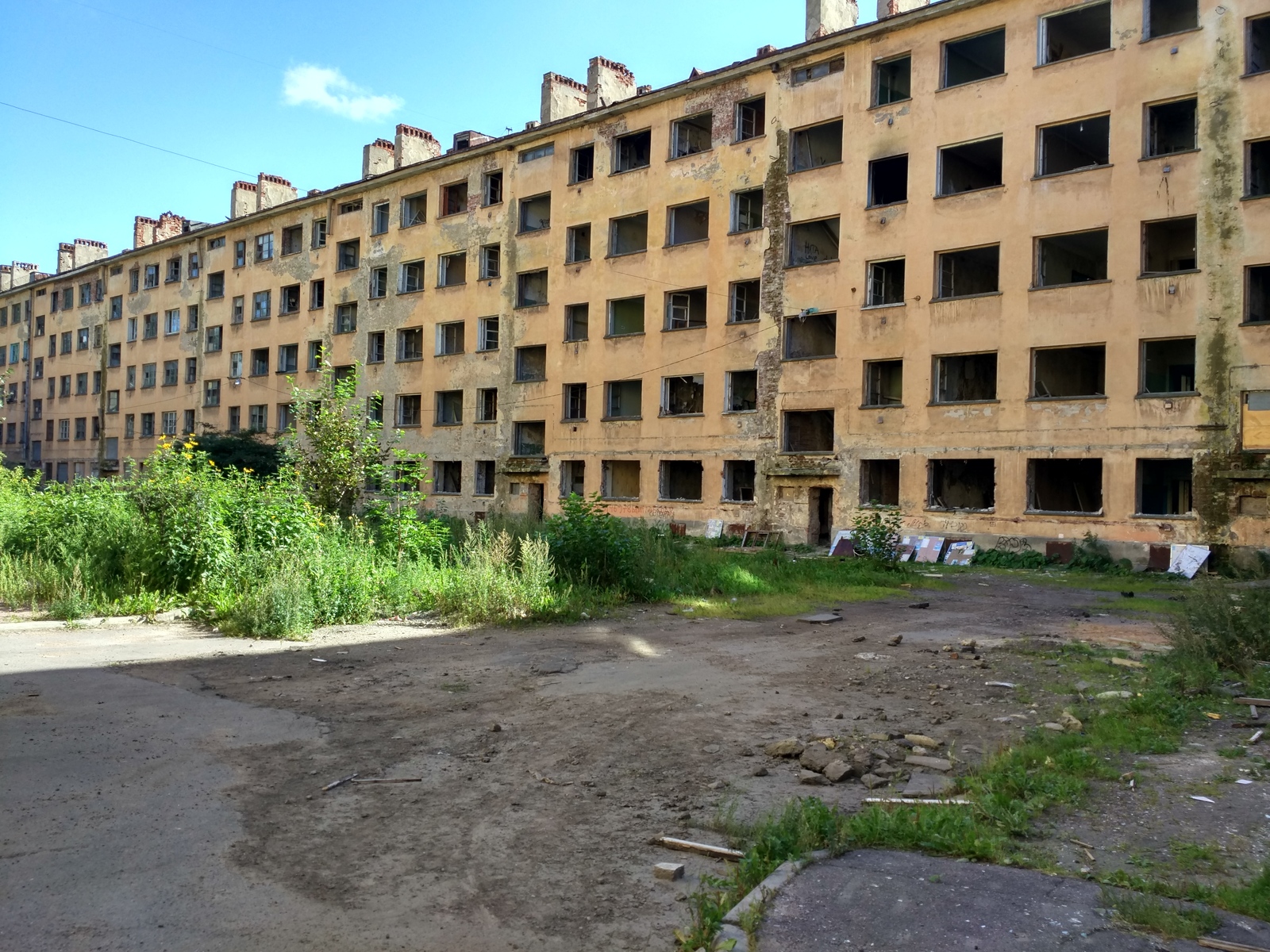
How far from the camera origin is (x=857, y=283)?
1145 inches

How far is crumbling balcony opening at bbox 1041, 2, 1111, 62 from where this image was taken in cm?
2586

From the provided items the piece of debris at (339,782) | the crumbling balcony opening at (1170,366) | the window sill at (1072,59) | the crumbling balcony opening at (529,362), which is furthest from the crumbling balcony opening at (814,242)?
the piece of debris at (339,782)

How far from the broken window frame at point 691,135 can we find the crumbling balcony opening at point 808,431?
947cm

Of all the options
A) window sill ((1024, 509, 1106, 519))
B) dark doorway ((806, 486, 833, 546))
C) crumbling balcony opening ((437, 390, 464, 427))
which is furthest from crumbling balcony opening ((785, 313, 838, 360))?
crumbling balcony opening ((437, 390, 464, 427))

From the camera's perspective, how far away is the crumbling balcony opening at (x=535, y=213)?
127 ft

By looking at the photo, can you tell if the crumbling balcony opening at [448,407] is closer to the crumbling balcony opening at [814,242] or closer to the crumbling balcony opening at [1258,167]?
the crumbling balcony opening at [814,242]

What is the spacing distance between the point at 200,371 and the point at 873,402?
37.6 meters

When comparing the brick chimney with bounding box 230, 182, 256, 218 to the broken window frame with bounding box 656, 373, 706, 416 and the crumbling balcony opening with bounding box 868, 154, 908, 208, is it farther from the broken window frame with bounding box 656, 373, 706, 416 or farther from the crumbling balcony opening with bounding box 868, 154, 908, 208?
the crumbling balcony opening with bounding box 868, 154, 908, 208

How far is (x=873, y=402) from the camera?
2927 centimetres

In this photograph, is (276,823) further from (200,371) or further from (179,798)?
(200,371)

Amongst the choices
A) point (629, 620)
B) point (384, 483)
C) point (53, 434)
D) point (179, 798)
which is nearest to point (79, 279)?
point (53, 434)

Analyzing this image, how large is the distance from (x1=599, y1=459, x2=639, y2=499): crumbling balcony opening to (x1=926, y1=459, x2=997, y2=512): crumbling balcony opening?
36.7 ft

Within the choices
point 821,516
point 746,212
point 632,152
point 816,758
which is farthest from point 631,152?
point 816,758

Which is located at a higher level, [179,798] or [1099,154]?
[1099,154]
